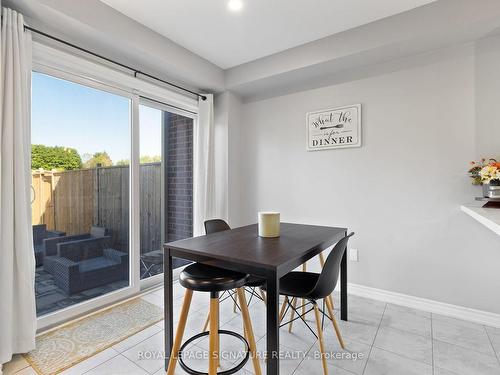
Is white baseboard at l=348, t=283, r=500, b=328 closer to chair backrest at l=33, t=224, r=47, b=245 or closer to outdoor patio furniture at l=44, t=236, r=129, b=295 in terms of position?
outdoor patio furniture at l=44, t=236, r=129, b=295

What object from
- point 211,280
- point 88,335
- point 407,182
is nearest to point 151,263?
point 88,335

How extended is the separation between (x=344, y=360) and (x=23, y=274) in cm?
220

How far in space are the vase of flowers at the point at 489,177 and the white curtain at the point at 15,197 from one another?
3247 millimetres

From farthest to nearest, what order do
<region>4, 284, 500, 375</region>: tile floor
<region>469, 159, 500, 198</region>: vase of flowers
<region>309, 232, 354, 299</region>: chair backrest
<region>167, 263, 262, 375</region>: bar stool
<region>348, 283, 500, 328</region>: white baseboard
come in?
1. <region>348, 283, 500, 328</region>: white baseboard
2. <region>469, 159, 500, 198</region>: vase of flowers
3. <region>4, 284, 500, 375</region>: tile floor
4. <region>309, 232, 354, 299</region>: chair backrest
5. <region>167, 263, 262, 375</region>: bar stool

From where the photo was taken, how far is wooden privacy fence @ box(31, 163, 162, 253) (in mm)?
2191

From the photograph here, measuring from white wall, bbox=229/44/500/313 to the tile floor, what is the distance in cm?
37

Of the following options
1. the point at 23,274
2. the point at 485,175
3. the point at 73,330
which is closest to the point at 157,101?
the point at 23,274

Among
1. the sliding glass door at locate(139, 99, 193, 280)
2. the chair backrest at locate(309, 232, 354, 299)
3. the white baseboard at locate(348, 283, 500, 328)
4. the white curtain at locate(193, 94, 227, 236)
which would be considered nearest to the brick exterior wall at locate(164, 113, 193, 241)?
the sliding glass door at locate(139, 99, 193, 280)

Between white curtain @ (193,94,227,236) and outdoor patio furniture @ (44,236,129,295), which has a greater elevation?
white curtain @ (193,94,227,236)

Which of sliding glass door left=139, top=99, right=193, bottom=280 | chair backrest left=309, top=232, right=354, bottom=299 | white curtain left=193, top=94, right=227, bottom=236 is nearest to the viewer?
chair backrest left=309, top=232, right=354, bottom=299

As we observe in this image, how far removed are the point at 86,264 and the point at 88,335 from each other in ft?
2.15

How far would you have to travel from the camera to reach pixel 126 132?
2746 millimetres

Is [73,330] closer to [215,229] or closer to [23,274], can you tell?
[23,274]

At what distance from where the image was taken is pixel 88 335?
2059 mm
